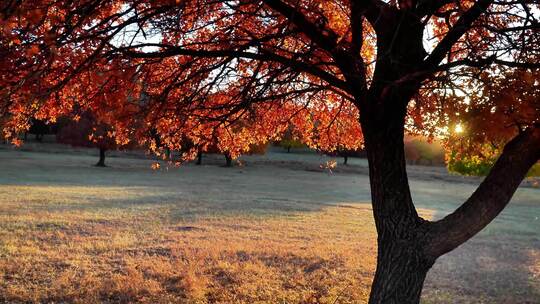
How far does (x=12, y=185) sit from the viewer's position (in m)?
27.2

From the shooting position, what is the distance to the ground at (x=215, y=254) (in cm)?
866

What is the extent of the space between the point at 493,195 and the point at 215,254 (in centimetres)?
719

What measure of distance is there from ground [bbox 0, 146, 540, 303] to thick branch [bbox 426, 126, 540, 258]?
322 centimetres

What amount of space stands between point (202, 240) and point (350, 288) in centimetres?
545

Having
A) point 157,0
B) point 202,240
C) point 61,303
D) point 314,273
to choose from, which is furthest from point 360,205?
point 157,0

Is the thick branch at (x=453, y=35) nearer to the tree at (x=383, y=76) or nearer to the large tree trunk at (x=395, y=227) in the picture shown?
the tree at (x=383, y=76)

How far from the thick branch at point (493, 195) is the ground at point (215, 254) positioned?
322cm

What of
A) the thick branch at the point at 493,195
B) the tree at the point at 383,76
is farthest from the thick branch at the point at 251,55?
the thick branch at the point at 493,195

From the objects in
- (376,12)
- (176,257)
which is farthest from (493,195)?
(176,257)

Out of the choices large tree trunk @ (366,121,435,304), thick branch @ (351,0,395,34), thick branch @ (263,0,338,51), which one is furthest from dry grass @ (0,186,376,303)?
thick branch @ (351,0,395,34)

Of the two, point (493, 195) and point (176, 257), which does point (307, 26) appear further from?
point (176, 257)

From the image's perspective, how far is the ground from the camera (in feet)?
28.4

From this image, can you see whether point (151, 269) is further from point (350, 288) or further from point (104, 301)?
point (350, 288)

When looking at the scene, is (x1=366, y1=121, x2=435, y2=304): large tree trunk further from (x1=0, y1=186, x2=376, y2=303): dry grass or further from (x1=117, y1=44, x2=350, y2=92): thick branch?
(x1=0, y1=186, x2=376, y2=303): dry grass
